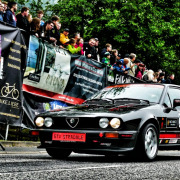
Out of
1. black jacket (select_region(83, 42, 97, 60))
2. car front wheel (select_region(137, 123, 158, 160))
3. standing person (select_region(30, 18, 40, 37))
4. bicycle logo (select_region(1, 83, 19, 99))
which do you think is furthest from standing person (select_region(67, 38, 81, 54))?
car front wheel (select_region(137, 123, 158, 160))

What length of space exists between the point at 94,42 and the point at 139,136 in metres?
7.15

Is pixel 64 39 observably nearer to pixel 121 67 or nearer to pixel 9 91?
pixel 121 67

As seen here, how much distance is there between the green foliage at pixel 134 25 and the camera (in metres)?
32.6

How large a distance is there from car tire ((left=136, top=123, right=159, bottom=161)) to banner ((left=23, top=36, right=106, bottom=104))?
150 inches

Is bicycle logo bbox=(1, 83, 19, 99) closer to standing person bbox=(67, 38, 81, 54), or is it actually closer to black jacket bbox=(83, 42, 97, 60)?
standing person bbox=(67, 38, 81, 54)

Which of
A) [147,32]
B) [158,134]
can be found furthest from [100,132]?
[147,32]

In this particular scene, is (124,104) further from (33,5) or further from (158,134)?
(33,5)

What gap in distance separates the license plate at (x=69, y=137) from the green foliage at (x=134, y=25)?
2591 centimetres

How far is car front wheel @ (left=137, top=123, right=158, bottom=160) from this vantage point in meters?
7.08

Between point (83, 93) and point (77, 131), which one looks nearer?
point (77, 131)

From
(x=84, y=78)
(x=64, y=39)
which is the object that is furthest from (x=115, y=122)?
(x=64, y=39)

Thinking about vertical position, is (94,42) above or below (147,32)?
below

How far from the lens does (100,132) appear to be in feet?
22.5

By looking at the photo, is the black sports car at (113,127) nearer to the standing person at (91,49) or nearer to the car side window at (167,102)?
the car side window at (167,102)
